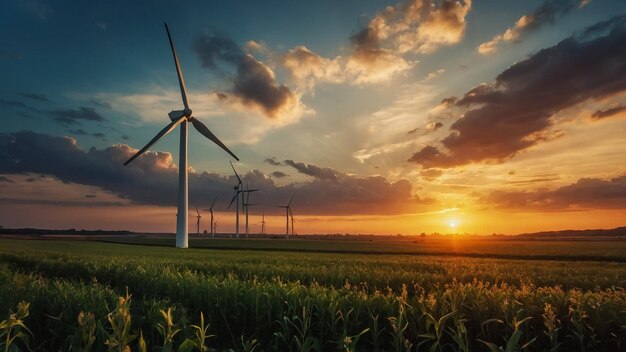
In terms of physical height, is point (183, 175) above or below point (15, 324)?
above

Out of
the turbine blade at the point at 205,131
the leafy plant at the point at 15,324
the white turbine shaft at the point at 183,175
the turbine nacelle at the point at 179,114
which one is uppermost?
the turbine nacelle at the point at 179,114

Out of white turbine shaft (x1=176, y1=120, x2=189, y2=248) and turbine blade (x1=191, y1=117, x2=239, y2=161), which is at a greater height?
turbine blade (x1=191, y1=117, x2=239, y2=161)

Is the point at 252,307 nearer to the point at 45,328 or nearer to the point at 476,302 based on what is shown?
the point at 45,328

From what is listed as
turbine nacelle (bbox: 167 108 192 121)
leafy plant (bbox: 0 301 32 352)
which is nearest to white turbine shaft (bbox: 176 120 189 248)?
turbine nacelle (bbox: 167 108 192 121)

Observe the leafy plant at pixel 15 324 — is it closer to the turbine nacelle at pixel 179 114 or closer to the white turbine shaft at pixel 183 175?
the white turbine shaft at pixel 183 175

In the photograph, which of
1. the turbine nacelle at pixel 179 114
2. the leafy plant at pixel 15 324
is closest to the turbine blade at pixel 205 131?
the turbine nacelle at pixel 179 114

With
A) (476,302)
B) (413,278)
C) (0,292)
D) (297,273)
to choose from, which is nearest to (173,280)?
(0,292)

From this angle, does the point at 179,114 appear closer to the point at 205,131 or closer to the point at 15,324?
the point at 205,131

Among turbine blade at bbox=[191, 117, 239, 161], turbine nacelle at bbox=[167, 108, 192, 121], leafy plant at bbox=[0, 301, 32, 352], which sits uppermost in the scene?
turbine nacelle at bbox=[167, 108, 192, 121]

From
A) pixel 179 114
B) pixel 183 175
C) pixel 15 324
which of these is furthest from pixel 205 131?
pixel 15 324

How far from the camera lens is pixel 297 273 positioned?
69.0 feet

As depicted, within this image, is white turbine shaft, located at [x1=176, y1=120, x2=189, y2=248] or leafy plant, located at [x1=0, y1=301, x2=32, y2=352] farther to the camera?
white turbine shaft, located at [x1=176, y1=120, x2=189, y2=248]

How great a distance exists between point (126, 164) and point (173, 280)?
63.0 meters

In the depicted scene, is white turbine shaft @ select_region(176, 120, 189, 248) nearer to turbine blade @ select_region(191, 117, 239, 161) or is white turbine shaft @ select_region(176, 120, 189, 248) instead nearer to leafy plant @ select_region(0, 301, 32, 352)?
turbine blade @ select_region(191, 117, 239, 161)
